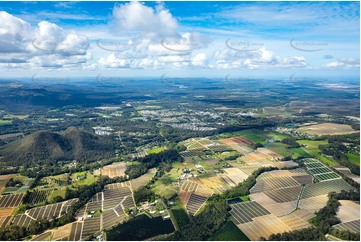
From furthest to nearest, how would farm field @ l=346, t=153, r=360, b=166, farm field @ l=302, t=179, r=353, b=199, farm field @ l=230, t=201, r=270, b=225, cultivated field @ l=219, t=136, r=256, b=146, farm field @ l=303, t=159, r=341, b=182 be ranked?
1. cultivated field @ l=219, t=136, r=256, b=146
2. farm field @ l=346, t=153, r=360, b=166
3. farm field @ l=303, t=159, r=341, b=182
4. farm field @ l=302, t=179, r=353, b=199
5. farm field @ l=230, t=201, r=270, b=225

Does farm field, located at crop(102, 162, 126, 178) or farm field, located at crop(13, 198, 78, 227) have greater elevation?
farm field, located at crop(13, 198, 78, 227)

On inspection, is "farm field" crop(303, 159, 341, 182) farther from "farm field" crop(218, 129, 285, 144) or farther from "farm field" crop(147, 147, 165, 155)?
"farm field" crop(147, 147, 165, 155)

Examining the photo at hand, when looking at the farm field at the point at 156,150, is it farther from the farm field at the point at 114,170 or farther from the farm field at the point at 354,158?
the farm field at the point at 354,158

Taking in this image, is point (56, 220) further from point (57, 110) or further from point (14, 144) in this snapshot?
point (57, 110)

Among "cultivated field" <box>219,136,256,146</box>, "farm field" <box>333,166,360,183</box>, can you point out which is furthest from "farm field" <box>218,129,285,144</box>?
"farm field" <box>333,166,360,183</box>

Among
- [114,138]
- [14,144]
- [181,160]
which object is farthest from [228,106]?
[14,144]

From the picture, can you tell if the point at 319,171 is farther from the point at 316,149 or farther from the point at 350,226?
the point at 350,226

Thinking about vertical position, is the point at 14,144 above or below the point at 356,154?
below
